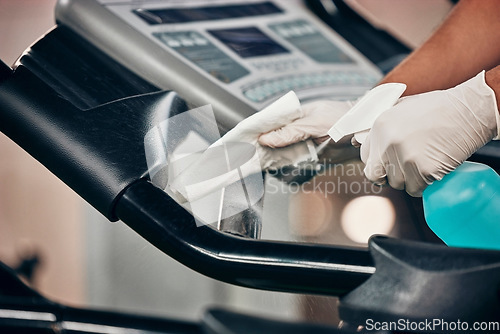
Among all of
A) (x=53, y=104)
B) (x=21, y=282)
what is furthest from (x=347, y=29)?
(x=21, y=282)

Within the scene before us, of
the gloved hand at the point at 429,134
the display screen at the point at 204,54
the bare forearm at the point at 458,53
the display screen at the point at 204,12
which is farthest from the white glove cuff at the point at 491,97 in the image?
the display screen at the point at 204,12

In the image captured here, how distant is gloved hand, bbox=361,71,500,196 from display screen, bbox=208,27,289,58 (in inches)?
17.7

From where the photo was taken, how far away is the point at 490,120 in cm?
61

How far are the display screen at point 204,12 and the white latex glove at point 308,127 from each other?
39 centimetres

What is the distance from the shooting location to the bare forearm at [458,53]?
721mm

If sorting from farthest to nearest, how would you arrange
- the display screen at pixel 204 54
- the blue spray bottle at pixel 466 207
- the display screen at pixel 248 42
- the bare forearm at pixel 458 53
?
the display screen at pixel 248 42 → the display screen at pixel 204 54 → the bare forearm at pixel 458 53 → the blue spray bottle at pixel 466 207

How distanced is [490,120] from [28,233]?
1.92ft

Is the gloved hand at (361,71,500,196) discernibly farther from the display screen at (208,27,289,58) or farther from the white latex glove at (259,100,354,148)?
the display screen at (208,27,289,58)

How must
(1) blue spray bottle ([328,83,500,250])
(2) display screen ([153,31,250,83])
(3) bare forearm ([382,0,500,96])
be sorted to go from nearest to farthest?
1. (1) blue spray bottle ([328,83,500,250])
2. (3) bare forearm ([382,0,500,96])
3. (2) display screen ([153,31,250,83])

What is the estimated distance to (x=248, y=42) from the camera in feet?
3.44

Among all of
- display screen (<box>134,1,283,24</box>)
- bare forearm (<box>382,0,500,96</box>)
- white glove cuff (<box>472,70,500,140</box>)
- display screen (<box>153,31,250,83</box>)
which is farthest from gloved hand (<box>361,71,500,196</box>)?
display screen (<box>134,1,283,24</box>)

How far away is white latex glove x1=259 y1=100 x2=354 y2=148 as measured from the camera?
66 centimetres

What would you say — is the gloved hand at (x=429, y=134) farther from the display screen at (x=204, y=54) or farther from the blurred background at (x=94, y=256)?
the display screen at (x=204, y=54)

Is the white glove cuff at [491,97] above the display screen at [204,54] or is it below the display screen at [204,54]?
above
